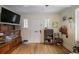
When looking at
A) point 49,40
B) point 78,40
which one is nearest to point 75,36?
point 78,40

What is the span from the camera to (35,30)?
5.92 meters

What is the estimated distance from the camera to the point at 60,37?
17.6ft

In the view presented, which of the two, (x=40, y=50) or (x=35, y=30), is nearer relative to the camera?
(x=40, y=50)

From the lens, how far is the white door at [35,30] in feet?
19.4

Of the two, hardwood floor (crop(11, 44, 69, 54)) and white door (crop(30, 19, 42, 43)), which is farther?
white door (crop(30, 19, 42, 43))

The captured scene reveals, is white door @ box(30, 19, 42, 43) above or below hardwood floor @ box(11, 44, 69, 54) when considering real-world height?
above

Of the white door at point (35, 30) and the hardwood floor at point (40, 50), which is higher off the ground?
the white door at point (35, 30)

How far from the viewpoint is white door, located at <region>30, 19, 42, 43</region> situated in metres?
5.90

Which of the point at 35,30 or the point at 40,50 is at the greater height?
the point at 35,30

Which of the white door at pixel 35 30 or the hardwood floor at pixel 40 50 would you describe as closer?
the hardwood floor at pixel 40 50
